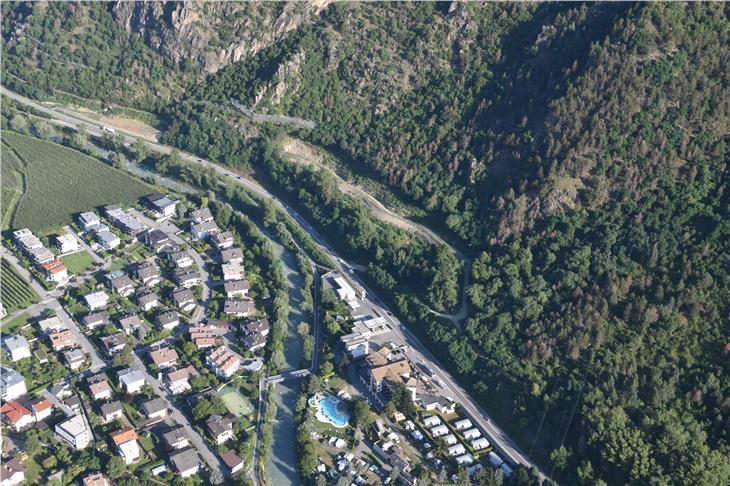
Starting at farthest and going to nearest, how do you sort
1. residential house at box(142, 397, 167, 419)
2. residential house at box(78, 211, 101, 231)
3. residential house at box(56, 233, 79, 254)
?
Result: residential house at box(78, 211, 101, 231)
residential house at box(56, 233, 79, 254)
residential house at box(142, 397, 167, 419)

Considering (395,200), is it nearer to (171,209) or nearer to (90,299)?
(171,209)

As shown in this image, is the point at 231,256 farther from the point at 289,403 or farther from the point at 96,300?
the point at 289,403

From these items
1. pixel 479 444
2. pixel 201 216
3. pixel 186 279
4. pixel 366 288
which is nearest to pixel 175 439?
pixel 186 279

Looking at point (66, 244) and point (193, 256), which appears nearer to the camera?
point (66, 244)

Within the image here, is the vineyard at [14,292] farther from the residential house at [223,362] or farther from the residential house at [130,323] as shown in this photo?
the residential house at [223,362]

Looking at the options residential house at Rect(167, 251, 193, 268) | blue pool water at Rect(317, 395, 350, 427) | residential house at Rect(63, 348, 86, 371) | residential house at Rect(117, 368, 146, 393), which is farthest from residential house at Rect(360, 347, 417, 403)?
residential house at Rect(63, 348, 86, 371)

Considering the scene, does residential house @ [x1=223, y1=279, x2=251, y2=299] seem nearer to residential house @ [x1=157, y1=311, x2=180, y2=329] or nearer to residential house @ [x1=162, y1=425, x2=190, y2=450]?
residential house @ [x1=157, y1=311, x2=180, y2=329]
